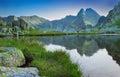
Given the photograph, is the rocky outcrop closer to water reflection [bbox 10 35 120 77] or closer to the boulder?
the boulder

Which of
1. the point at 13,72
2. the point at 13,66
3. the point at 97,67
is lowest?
the point at 97,67

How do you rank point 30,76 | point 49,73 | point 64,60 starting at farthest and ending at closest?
point 64,60, point 49,73, point 30,76

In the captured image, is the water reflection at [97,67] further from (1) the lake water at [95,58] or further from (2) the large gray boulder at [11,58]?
(2) the large gray boulder at [11,58]

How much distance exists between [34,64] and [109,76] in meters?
5.37

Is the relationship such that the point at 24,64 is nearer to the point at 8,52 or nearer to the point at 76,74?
the point at 8,52

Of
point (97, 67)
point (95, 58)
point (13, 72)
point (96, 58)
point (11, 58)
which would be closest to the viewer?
point (13, 72)

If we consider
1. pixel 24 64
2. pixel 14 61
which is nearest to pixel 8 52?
pixel 14 61

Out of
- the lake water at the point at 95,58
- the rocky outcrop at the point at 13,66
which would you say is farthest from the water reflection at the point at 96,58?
the rocky outcrop at the point at 13,66

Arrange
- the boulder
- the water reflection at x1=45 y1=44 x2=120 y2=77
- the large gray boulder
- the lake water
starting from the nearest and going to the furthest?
the boulder
the large gray boulder
the water reflection at x1=45 y1=44 x2=120 y2=77
the lake water

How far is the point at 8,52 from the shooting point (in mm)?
12844

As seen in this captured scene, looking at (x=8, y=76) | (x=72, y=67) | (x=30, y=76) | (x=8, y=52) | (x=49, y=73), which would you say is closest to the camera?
(x=8, y=76)

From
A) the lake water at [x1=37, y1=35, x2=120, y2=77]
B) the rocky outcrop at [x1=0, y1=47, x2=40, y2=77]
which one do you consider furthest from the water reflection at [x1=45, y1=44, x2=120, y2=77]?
the rocky outcrop at [x1=0, y1=47, x2=40, y2=77]

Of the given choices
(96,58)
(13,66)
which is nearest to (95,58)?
(96,58)

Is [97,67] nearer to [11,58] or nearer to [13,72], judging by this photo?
[11,58]
